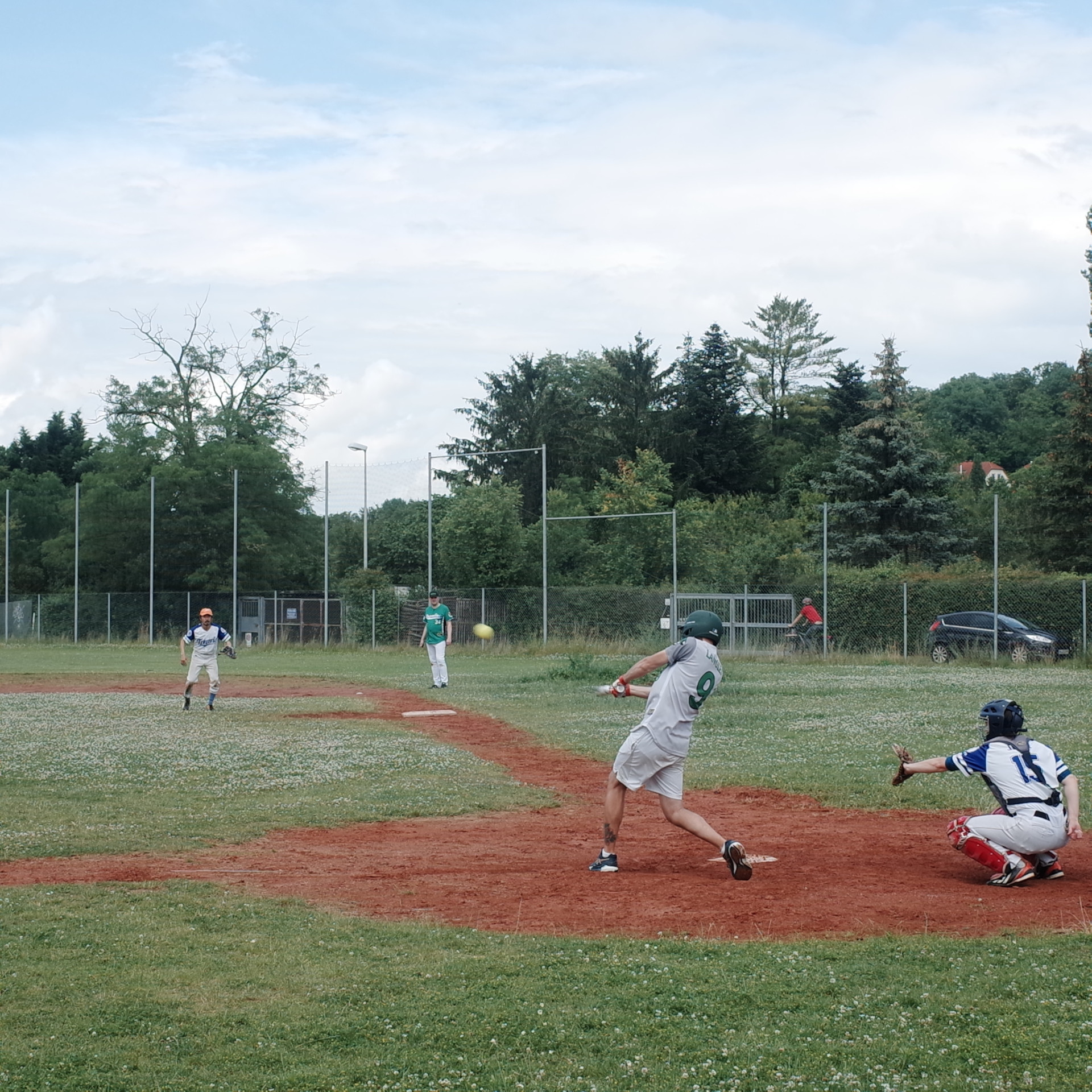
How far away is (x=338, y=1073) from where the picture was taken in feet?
16.0

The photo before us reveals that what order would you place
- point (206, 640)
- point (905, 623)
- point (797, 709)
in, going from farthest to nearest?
1. point (905, 623)
2. point (206, 640)
3. point (797, 709)

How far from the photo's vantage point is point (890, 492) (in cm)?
5450

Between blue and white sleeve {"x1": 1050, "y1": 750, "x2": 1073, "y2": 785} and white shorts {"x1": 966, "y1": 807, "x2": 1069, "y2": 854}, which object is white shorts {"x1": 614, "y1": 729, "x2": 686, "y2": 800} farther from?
blue and white sleeve {"x1": 1050, "y1": 750, "x2": 1073, "y2": 785}

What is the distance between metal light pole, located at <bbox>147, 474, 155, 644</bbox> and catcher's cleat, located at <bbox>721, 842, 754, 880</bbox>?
41842mm

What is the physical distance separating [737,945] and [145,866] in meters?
4.74

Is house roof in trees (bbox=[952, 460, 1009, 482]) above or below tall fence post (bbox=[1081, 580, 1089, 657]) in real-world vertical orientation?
above

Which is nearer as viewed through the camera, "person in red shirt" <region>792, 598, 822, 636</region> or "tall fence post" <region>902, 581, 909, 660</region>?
"tall fence post" <region>902, 581, 909, 660</region>

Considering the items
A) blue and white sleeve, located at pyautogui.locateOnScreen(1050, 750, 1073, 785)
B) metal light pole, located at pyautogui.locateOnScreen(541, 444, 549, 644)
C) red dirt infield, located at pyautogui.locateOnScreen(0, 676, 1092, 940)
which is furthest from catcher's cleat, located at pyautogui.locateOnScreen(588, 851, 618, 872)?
metal light pole, located at pyautogui.locateOnScreen(541, 444, 549, 644)

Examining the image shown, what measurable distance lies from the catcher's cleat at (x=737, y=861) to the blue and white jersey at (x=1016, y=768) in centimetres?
161

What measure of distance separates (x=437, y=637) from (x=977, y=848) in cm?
1917

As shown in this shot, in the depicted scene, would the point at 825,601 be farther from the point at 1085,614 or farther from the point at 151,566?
the point at 151,566

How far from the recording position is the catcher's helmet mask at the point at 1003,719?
8.72 metres

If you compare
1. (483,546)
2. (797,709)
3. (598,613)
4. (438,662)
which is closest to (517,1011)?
(797,709)

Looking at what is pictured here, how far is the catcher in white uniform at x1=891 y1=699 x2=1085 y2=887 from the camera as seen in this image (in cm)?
845
